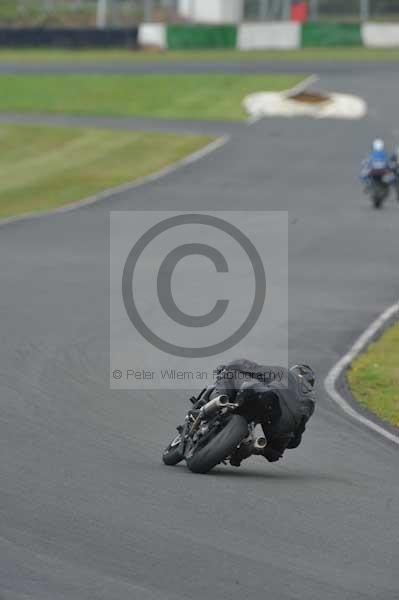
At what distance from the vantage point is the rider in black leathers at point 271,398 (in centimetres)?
1037

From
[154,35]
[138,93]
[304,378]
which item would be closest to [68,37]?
[154,35]

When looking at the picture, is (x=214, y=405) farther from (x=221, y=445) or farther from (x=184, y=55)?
(x=184, y=55)

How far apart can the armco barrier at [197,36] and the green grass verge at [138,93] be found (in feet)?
53.5

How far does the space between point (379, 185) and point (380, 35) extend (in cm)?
4814

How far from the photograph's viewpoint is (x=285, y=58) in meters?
67.4

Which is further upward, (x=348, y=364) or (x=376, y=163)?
(x=348, y=364)

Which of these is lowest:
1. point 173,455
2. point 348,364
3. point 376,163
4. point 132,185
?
point 132,185

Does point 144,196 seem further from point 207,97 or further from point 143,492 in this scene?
point 143,492

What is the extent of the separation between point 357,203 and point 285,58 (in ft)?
117

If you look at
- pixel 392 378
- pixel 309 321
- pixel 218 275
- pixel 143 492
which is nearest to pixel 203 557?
pixel 143 492

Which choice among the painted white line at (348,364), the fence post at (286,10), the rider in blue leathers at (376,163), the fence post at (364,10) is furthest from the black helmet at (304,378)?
the fence post at (364,10)

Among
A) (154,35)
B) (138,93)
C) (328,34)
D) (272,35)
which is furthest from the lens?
(272,35)

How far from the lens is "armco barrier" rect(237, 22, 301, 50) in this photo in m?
75.6

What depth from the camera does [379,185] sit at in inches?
1268
